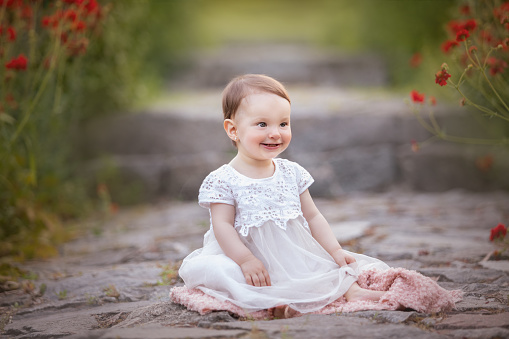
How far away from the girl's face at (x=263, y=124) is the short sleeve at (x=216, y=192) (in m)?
0.18

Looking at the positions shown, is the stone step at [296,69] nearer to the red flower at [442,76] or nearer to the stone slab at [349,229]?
the stone slab at [349,229]

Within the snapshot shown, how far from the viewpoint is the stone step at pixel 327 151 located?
564 cm

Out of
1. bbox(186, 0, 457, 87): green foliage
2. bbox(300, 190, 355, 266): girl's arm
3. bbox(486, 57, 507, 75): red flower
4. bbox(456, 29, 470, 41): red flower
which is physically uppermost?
bbox(186, 0, 457, 87): green foliage

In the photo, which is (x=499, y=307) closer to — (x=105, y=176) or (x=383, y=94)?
(x=105, y=176)

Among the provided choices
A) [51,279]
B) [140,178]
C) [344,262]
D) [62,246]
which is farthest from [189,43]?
[344,262]

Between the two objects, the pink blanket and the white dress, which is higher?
the white dress

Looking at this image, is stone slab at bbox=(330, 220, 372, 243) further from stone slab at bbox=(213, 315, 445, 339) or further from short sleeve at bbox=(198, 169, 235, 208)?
stone slab at bbox=(213, 315, 445, 339)

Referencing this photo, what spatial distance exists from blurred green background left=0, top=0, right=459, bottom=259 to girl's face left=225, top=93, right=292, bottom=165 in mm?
1940

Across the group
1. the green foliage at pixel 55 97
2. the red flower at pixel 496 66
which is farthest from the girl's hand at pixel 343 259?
the green foliage at pixel 55 97

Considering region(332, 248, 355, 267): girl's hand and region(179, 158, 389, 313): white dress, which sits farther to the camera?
region(332, 248, 355, 267): girl's hand

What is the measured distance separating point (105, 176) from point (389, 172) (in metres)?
2.89

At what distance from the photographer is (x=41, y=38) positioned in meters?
4.63

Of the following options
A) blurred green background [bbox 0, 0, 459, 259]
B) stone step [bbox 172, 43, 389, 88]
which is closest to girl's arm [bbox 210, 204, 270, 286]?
blurred green background [bbox 0, 0, 459, 259]

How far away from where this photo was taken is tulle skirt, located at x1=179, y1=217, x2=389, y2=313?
85.0 inches
